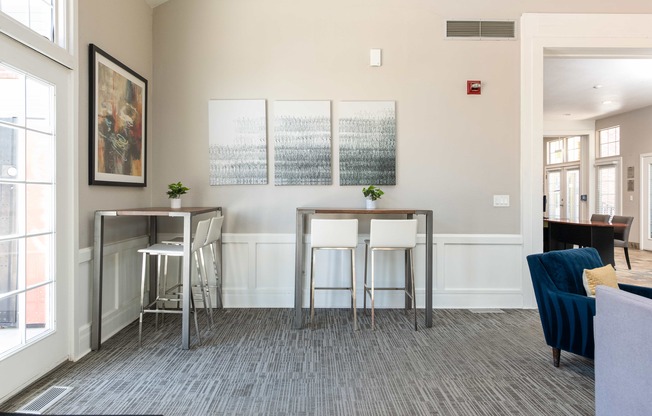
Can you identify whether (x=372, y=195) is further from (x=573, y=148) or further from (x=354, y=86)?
(x=573, y=148)

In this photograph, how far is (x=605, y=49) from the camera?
3.85 metres

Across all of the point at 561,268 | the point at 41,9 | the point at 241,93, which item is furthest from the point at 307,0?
the point at 561,268

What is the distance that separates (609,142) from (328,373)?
9616mm

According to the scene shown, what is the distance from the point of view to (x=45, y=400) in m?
2.10

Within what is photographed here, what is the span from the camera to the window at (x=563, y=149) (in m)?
9.78

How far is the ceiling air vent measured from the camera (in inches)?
151

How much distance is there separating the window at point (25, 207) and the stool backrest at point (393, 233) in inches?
93.5

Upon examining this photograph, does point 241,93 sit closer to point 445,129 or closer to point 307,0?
point 307,0

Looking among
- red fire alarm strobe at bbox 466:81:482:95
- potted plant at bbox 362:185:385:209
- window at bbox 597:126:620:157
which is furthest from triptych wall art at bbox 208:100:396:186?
window at bbox 597:126:620:157

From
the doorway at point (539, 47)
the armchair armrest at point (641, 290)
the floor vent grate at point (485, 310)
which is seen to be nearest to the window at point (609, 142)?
the doorway at point (539, 47)

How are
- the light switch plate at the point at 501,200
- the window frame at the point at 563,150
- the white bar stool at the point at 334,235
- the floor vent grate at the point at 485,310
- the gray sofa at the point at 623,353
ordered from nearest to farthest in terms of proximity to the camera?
the gray sofa at the point at 623,353 → the white bar stool at the point at 334,235 → the floor vent grate at the point at 485,310 → the light switch plate at the point at 501,200 → the window frame at the point at 563,150

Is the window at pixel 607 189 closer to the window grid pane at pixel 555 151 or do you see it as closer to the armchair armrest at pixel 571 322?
the window grid pane at pixel 555 151

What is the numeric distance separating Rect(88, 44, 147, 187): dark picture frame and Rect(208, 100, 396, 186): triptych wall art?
0.67m

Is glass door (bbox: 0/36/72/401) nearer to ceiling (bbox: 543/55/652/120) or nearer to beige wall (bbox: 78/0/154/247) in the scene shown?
beige wall (bbox: 78/0/154/247)
